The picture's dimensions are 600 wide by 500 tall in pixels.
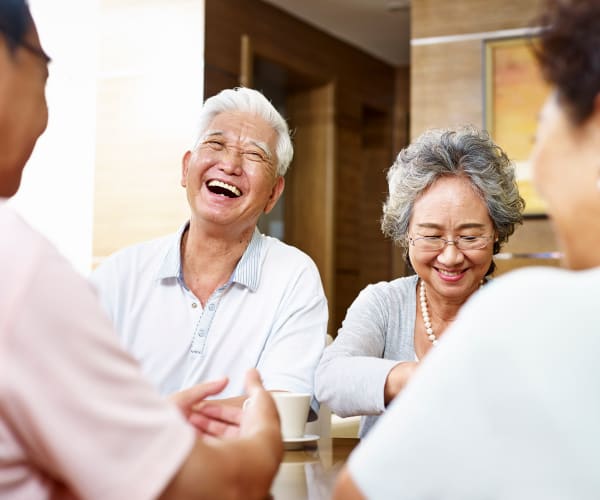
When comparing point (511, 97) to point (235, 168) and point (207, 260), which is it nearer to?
point (235, 168)

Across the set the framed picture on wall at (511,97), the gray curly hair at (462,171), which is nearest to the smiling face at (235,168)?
the gray curly hair at (462,171)

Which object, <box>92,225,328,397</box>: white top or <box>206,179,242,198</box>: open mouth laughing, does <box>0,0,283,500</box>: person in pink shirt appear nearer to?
<box>92,225,328,397</box>: white top

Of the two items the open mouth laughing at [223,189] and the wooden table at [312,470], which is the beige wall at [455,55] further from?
the wooden table at [312,470]

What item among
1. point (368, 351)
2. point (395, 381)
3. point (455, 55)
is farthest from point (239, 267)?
point (455, 55)

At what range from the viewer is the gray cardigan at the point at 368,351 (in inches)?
70.9

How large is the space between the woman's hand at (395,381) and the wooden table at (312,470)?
133 millimetres

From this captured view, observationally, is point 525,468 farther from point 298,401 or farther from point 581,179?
point 298,401

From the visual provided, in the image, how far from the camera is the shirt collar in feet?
7.82

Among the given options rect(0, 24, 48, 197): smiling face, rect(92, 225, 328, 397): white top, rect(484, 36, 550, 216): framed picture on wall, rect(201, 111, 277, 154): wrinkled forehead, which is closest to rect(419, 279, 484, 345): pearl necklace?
rect(92, 225, 328, 397): white top

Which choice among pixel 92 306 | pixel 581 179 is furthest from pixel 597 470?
pixel 92 306

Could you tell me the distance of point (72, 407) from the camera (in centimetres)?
75

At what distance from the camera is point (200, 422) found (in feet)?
4.27

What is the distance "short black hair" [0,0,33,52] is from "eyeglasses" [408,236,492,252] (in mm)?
1433

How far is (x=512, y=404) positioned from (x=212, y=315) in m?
1.68
